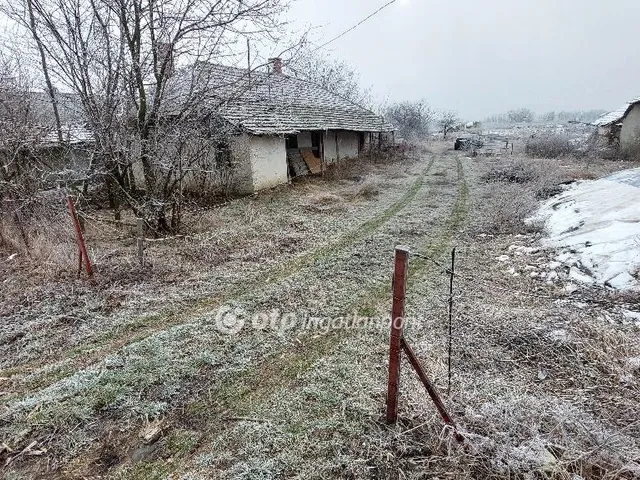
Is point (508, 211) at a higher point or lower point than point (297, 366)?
higher

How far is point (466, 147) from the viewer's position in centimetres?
3198

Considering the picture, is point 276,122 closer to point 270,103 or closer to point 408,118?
point 270,103

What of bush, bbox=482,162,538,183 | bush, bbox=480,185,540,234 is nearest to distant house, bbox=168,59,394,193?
bush, bbox=480,185,540,234

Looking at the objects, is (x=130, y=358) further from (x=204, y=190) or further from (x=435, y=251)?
(x=204, y=190)

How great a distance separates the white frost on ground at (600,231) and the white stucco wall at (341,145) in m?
11.9

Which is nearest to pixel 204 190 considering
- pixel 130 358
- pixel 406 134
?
pixel 130 358

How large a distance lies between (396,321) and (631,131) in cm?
2856

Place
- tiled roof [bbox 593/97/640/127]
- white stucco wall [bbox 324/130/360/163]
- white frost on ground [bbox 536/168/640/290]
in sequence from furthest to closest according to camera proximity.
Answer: tiled roof [bbox 593/97/640/127] < white stucco wall [bbox 324/130/360/163] < white frost on ground [bbox 536/168/640/290]

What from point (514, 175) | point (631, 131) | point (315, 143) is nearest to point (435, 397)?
point (514, 175)

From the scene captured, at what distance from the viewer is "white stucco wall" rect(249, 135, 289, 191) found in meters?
13.6

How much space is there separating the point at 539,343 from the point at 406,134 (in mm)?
39016

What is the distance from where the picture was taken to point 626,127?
23562 millimetres

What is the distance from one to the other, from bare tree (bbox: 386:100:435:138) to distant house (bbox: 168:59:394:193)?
20291mm

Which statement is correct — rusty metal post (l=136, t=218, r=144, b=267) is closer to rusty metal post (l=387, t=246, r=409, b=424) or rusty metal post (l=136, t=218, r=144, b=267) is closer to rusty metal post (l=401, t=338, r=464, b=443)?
rusty metal post (l=387, t=246, r=409, b=424)
